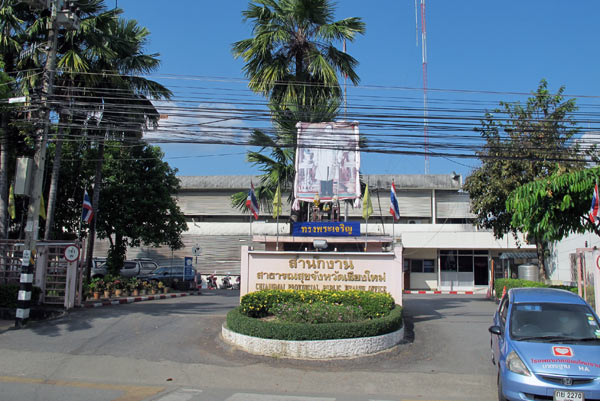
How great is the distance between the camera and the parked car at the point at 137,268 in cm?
3086

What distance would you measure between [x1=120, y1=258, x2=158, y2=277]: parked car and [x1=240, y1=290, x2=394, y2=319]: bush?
20.2 meters

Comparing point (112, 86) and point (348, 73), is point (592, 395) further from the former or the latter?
point (112, 86)

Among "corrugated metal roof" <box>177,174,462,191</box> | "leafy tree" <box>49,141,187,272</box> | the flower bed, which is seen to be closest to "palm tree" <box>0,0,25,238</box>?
"leafy tree" <box>49,141,187,272</box>

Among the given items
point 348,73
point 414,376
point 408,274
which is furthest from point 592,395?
point 408,274

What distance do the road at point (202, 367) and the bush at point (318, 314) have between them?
1.12m

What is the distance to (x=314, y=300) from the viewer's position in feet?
42.0

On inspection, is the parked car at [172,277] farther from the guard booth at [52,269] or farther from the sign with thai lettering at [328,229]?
the sign with thai lettering at [328,229]

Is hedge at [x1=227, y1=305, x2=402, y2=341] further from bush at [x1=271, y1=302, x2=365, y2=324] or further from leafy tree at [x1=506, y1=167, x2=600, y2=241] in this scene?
leafy tree at [x1=506, y1=167, x2=600, y2=241]

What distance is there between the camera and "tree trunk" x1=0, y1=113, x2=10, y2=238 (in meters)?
17.0

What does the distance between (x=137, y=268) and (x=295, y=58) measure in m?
19.0

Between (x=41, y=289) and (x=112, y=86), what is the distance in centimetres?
851

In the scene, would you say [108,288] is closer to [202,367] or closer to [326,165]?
[326,165]

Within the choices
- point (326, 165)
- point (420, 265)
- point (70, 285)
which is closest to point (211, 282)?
point (420, 265)

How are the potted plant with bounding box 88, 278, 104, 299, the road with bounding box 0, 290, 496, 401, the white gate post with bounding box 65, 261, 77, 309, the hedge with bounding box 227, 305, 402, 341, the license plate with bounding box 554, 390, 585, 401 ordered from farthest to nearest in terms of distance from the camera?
the potted plant with bounding box 88, 278, 104, 299
the white gate post with bounding box 65, 261, 77, 309
the hedge with bounding box 227, 305, 402, 341
the road with bounding box 0, 290, 496, 401
the license plate with bounding box 554, 390, 585, 401
